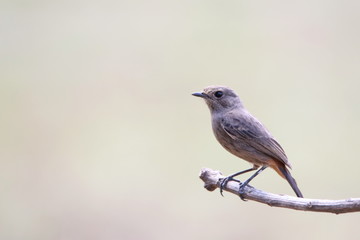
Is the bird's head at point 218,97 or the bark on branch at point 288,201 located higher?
the bird's head at point 218,97

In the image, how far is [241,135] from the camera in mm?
4188

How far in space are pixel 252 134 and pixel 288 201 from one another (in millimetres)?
995

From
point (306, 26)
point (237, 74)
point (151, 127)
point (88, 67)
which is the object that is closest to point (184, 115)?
point (151, 127)

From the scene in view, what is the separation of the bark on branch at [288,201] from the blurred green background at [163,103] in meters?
3.09

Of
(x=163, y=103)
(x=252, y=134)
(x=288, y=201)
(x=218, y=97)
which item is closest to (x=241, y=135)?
(x=252, y=134)

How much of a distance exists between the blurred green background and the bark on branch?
10.1ft

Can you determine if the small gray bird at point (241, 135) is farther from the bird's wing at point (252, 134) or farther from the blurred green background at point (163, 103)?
the blurred green background at point (163, 103)

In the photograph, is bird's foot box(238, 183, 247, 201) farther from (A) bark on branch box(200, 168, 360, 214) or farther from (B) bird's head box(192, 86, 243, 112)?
(B) bird's head box(192, 86, 243, 112)

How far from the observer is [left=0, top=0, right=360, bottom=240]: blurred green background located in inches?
275

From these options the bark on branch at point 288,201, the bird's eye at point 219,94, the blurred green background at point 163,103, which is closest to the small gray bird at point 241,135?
the bird's eye at point 219,94

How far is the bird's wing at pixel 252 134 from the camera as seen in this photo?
405 centimetres

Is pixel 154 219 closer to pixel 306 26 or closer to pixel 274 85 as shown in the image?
pixel 274 85

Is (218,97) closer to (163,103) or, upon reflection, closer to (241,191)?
(241,191)

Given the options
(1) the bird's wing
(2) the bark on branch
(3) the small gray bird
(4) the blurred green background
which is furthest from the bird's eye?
(4) the blurred green background
